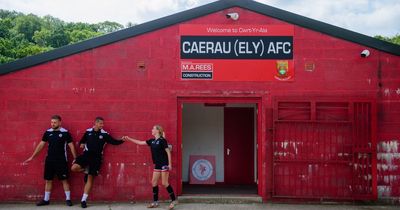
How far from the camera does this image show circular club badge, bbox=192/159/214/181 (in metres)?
11.9

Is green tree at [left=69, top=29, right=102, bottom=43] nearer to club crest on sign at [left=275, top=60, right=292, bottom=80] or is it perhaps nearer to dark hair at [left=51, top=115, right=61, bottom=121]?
dark hair at [left=51, top=115, right=61, bottom=121]

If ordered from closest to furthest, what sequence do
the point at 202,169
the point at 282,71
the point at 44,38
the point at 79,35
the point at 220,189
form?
the point at 282,71 → the point at 220,189 → the point at 202,169 → the point at 79,35 → the point at 44,38

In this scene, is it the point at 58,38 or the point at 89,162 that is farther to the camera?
the point at 58,38

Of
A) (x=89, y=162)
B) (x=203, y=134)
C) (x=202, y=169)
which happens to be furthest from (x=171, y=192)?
(x=203, y=134)

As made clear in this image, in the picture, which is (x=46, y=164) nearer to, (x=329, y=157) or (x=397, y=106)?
(x=329, y=157)

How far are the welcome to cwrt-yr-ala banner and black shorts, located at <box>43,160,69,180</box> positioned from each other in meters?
3.21

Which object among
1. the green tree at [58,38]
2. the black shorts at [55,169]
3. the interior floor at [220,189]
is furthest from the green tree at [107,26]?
the black shorts at [55,169]

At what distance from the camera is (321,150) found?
9.26 m

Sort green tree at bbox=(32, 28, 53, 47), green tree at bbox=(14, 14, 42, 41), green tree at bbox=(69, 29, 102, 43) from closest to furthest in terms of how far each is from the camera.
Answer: green tree at bbox=(69, 29, 102, 43)
green tree at bbox=(32, 28, 53, 47)
green tree at bbox=(14, 14, 42, 41)

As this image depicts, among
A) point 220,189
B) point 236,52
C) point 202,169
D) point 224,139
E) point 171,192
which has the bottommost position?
point 220,189

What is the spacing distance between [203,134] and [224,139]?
64 centimetres

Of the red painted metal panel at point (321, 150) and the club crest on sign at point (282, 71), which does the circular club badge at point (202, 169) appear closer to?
the red painted metal panel at point (321, 150)

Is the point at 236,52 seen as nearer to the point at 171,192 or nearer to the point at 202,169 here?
the point at 171,192

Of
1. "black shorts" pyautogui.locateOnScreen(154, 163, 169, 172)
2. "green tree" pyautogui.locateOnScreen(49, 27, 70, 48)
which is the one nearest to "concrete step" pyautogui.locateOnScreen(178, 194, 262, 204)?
"black shorts" pyautogui.locateOnScreen(154, 163, 169, 172)
